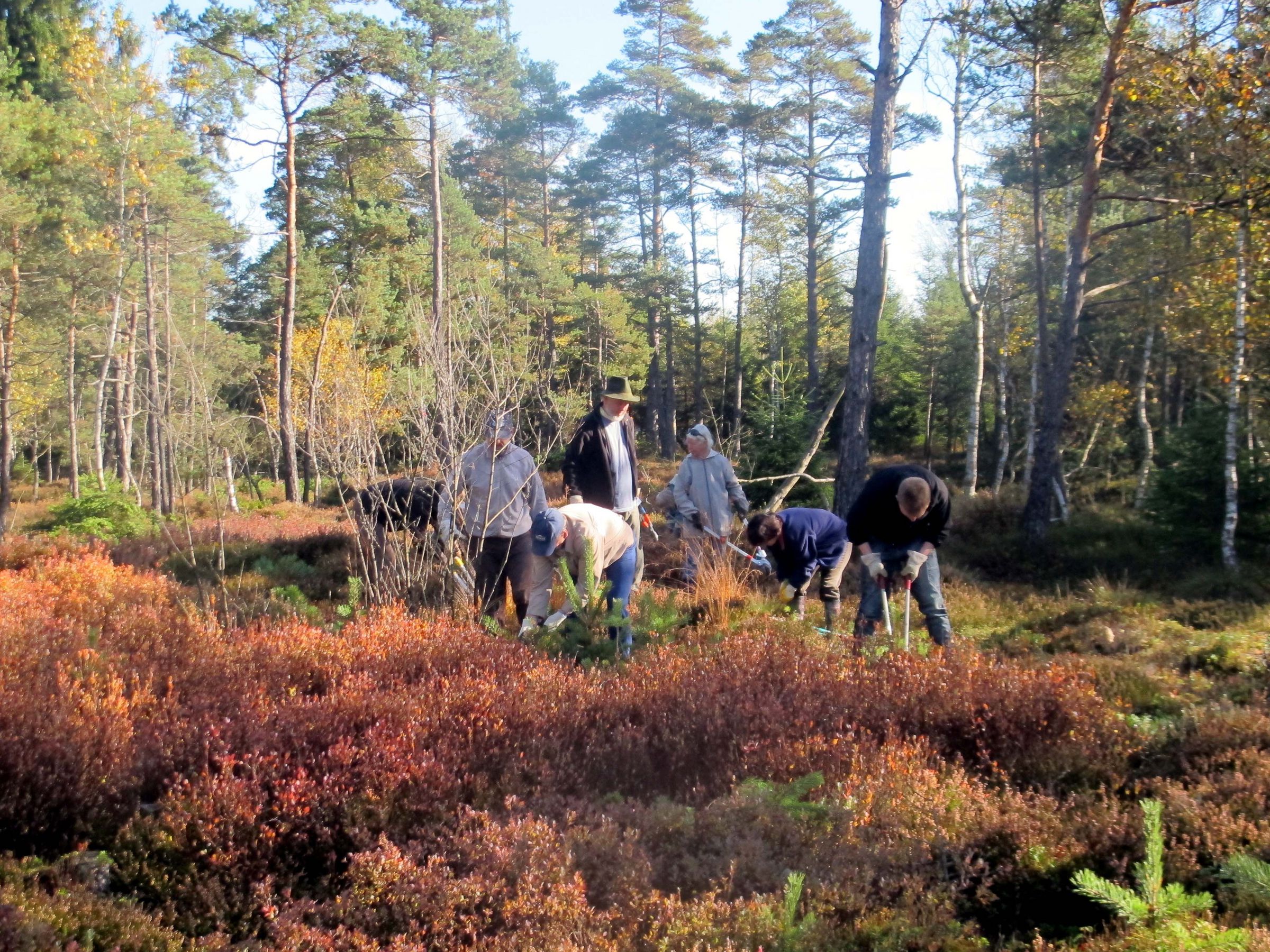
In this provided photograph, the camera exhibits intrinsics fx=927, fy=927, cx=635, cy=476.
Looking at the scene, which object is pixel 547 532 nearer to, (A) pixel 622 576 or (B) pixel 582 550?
(B) pixel 582 550

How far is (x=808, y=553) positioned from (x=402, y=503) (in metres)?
3.02

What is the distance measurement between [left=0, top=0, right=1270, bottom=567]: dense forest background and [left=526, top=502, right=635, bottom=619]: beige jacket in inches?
39.3

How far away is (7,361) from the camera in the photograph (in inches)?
798

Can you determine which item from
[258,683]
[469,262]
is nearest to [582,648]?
[258,683]

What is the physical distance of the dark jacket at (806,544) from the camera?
650 centimetres

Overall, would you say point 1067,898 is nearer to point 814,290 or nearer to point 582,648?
point 582,648

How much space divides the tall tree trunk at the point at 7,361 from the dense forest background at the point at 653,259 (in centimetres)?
11

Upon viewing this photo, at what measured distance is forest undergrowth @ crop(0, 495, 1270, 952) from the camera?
262 centimetres

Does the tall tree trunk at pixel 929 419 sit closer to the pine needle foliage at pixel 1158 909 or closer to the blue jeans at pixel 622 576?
the blue jeans at pixel 622 576

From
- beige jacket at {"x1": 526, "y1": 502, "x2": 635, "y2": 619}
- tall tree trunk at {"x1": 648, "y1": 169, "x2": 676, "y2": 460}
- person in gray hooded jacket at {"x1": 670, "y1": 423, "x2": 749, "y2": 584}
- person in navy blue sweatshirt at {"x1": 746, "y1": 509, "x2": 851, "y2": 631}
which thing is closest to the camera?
beige jacket at {"x1": 526, "y1": 502, "x2": 635, "y2": 619}

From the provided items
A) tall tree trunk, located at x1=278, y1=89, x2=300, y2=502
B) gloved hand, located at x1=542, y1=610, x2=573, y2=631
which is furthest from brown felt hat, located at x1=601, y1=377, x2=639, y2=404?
tall tree trunk, located at x1=278, y1=89, x2=300, y2=502

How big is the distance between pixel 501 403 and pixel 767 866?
4080mm

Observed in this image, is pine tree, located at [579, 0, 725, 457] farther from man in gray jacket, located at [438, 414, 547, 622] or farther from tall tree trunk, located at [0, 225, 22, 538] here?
man in gray jacket, located at [438, 414, 547, 622]

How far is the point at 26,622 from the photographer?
487 cm
